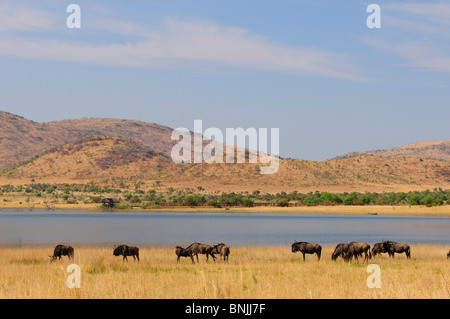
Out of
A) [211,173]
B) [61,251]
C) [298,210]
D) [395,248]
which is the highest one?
[211,173]

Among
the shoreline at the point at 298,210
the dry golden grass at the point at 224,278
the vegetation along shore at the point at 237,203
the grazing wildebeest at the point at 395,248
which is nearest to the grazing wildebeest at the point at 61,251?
the dry golden grass at the point at 224,278

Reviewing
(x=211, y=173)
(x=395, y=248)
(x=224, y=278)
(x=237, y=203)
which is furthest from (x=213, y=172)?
(x=224, y=278)

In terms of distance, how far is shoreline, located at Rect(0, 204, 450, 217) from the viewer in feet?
305

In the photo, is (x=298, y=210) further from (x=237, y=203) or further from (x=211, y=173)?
(x=211, y=173)

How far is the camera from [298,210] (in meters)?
99.6

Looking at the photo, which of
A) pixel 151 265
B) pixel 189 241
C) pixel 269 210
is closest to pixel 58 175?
pixel 269 210

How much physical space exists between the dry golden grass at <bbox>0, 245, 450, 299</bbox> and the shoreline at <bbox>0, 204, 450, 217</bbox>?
63.1m

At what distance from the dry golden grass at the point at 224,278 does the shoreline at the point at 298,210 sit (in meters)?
63.1

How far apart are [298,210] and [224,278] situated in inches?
3389

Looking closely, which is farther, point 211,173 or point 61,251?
point 211,173

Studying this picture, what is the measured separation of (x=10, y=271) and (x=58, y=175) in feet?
482

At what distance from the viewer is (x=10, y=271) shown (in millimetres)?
21375

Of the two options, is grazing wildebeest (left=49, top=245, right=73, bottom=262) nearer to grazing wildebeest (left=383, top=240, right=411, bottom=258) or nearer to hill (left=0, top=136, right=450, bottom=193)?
grazing wildebeest (left=383, top=240, right=411, bottom=258)
